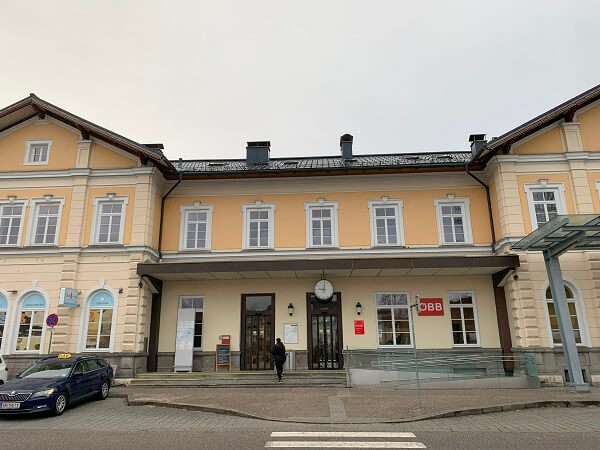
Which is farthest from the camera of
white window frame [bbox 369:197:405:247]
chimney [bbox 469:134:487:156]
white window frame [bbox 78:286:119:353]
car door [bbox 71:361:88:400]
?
chimney [bbox 469:134:487:156]

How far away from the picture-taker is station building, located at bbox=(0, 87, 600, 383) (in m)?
16.2

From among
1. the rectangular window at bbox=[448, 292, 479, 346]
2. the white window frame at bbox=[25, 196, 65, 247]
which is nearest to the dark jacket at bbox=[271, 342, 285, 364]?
the rectangular window at bbox=[448, 292, 479, 346]

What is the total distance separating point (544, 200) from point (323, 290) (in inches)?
366

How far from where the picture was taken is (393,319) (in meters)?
17.4

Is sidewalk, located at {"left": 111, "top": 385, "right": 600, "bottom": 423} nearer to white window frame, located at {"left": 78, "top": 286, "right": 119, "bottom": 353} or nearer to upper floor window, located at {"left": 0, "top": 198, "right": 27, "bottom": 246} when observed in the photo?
white window frame, located at {"left": 78, "top": 286, "right": 119, "bottom": 353}

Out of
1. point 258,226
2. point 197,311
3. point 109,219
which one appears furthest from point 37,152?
point 258,226

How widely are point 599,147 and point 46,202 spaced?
22392mm

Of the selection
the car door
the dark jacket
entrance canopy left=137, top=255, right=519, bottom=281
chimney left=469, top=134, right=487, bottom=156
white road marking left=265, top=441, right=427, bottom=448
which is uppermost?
chimney left=469, top=134, right=487, bottom=156

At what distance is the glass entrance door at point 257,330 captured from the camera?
1730 centimetres

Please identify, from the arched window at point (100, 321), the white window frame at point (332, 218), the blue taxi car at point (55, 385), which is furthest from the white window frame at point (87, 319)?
the white window frame at point (332, 218)

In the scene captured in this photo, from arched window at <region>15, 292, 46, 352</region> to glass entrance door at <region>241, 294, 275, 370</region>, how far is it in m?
7.70

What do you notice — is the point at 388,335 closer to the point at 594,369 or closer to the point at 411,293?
the point at 411,293

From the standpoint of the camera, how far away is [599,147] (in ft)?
55.4

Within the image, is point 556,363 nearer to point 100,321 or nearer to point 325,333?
point 325,333
